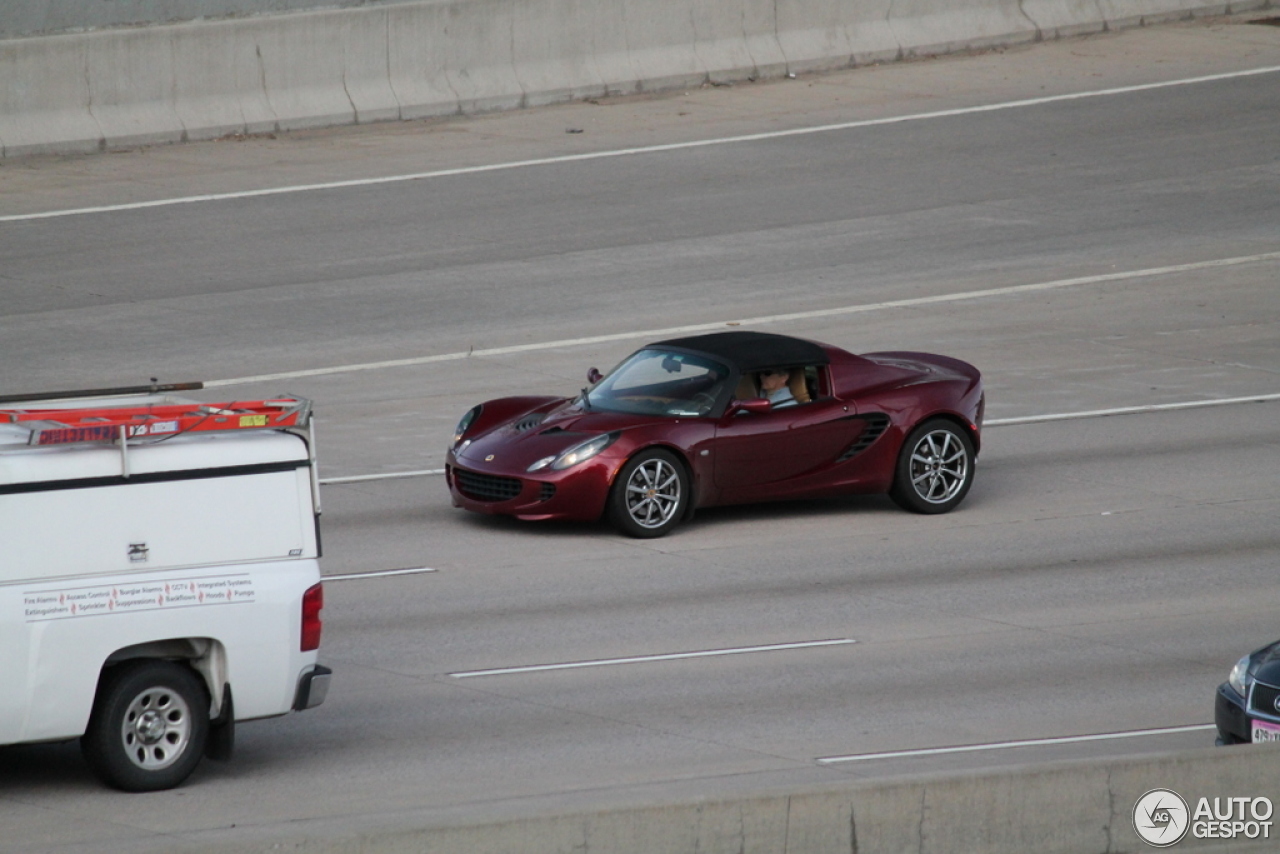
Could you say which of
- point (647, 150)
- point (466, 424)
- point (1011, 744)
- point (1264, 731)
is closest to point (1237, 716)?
point (1264, 731)

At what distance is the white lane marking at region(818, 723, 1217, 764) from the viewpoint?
974 cm

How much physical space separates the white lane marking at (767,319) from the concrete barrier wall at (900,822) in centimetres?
1270

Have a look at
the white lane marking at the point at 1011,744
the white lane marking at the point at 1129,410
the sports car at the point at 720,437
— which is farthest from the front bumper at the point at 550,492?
the white lane marking at the point at 1129,410

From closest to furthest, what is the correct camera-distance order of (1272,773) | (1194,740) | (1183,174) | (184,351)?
(1272,773) → (1194,740) → (184,351) → (1183,174)

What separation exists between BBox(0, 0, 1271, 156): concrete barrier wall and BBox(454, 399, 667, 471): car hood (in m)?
14.7

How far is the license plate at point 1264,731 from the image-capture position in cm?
877

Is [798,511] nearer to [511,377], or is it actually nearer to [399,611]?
[399,611]

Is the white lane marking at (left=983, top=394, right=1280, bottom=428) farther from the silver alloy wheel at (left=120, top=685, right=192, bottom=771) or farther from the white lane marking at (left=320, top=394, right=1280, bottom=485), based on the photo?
the silver alloy wheel at (left=120, top=685, right=192, bottom=771)

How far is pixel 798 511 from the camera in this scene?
15.5 meters

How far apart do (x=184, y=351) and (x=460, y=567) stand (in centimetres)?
829

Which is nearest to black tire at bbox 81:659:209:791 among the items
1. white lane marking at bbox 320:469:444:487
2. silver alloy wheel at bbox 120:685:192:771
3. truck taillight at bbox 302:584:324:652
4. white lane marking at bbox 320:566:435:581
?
silver alloy wheel at bbox 120:685:192:771

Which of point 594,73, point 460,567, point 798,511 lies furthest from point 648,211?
point 460,567

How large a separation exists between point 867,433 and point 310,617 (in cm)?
678

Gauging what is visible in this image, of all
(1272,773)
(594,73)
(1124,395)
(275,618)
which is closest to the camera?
(1272,773)
